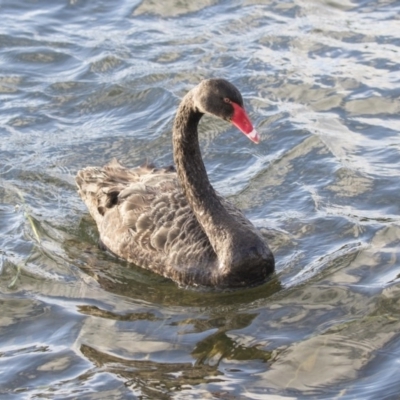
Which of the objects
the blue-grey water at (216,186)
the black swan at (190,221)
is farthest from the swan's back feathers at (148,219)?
the blue-grey water at (216,186)

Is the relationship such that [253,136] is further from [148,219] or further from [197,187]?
[148,219]

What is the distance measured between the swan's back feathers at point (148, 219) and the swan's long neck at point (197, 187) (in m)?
0.18

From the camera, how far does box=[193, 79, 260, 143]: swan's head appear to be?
7.82 m

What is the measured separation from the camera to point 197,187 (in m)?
8.53

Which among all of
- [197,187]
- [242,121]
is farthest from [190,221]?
[242,121]

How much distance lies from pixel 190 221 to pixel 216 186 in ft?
5.04

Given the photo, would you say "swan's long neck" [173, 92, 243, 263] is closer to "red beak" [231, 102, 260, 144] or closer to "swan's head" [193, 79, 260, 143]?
"swan's head" [193, 79, 260, 143]

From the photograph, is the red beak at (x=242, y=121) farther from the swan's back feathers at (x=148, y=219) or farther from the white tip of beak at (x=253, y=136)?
the swan's back feathers at (x=148, y=219)

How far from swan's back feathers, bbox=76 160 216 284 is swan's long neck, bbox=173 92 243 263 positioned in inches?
7.0

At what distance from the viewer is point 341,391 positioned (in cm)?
656

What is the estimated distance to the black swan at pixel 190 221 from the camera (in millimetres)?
8039

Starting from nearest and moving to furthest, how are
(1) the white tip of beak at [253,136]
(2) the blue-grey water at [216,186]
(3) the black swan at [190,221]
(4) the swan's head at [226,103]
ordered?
(2) the blue-grey water at [216,186]
(1) the white tip of beak at [253,136]
(4) the swan's head at [226,103]
(3) the black swan at [190,221]

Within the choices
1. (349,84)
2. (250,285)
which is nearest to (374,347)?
(250,285)

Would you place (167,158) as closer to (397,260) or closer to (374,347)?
(397,260)
